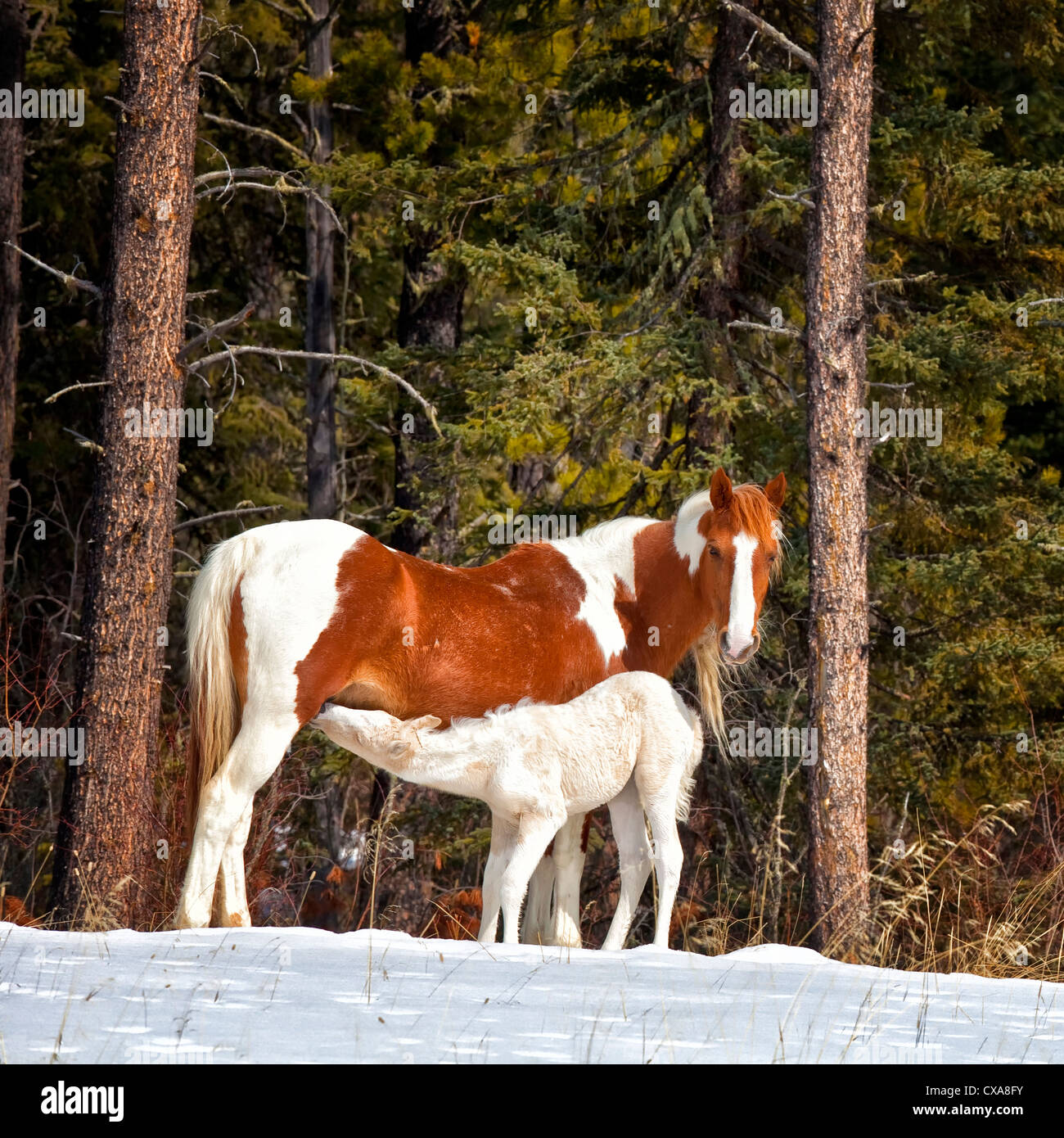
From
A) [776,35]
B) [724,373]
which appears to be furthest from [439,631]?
[776,35]

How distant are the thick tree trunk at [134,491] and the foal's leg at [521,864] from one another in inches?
87.5

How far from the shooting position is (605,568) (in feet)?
27.9

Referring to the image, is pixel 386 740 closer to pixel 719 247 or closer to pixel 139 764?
pixel 139 764

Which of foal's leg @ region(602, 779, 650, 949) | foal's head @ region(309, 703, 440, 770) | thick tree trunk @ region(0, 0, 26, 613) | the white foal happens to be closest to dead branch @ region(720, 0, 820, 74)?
the white foal

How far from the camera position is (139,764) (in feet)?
26.5

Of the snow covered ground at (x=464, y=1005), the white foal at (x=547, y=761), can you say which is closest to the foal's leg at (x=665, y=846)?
the white foal at (x=547, y=761)

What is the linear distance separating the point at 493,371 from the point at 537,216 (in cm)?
165

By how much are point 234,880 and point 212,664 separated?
3.78 feet

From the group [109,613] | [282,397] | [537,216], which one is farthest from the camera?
[282,397]

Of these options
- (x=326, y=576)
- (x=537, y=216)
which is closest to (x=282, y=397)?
(x=537, y=216)

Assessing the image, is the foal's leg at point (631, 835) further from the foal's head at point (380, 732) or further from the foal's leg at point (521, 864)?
the foal's head at point (380, 732)

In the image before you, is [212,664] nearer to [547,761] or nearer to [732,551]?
[547,761]

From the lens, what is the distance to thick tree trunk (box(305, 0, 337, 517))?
15484 millimetres

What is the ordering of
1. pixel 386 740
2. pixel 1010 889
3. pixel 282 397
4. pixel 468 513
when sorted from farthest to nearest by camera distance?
1. pixel 282 397
2. pixel 468 513
3. pixel 1010 889
4. pixel 386 740
